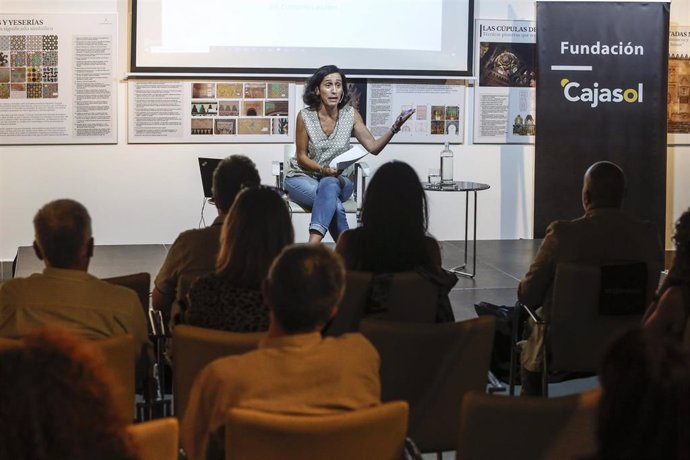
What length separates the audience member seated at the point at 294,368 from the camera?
79.4 inches

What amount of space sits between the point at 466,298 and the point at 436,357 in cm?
342

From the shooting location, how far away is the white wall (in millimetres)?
7742

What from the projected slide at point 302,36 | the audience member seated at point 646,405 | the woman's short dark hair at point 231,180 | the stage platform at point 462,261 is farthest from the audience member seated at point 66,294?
the projected slide at point 302,36

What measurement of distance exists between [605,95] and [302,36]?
8.33 ft

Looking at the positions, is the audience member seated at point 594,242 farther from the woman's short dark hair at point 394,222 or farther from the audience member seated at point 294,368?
the audience member seated at point 294,368

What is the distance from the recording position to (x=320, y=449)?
190 centimetres

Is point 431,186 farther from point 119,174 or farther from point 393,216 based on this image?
point 393,216

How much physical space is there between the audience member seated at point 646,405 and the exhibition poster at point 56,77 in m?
6.87

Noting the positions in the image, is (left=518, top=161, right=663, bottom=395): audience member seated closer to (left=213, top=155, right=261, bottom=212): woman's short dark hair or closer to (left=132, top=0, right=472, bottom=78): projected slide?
(left=213, top=155, right=261, bottom=212): woman's short dark hair

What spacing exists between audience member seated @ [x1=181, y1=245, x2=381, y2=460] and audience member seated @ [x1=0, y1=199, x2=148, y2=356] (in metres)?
0.70

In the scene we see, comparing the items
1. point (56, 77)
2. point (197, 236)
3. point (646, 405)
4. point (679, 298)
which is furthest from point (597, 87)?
point (646, 405)

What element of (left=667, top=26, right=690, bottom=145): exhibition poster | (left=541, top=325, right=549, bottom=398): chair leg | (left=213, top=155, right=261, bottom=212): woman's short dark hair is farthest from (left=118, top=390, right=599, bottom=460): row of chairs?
(left=667, top=26, right=690, bottom=145): exhibition poster

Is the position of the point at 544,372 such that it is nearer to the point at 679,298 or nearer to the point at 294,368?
the point at 679,298

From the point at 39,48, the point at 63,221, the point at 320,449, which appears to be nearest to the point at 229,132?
the point at 39,48
